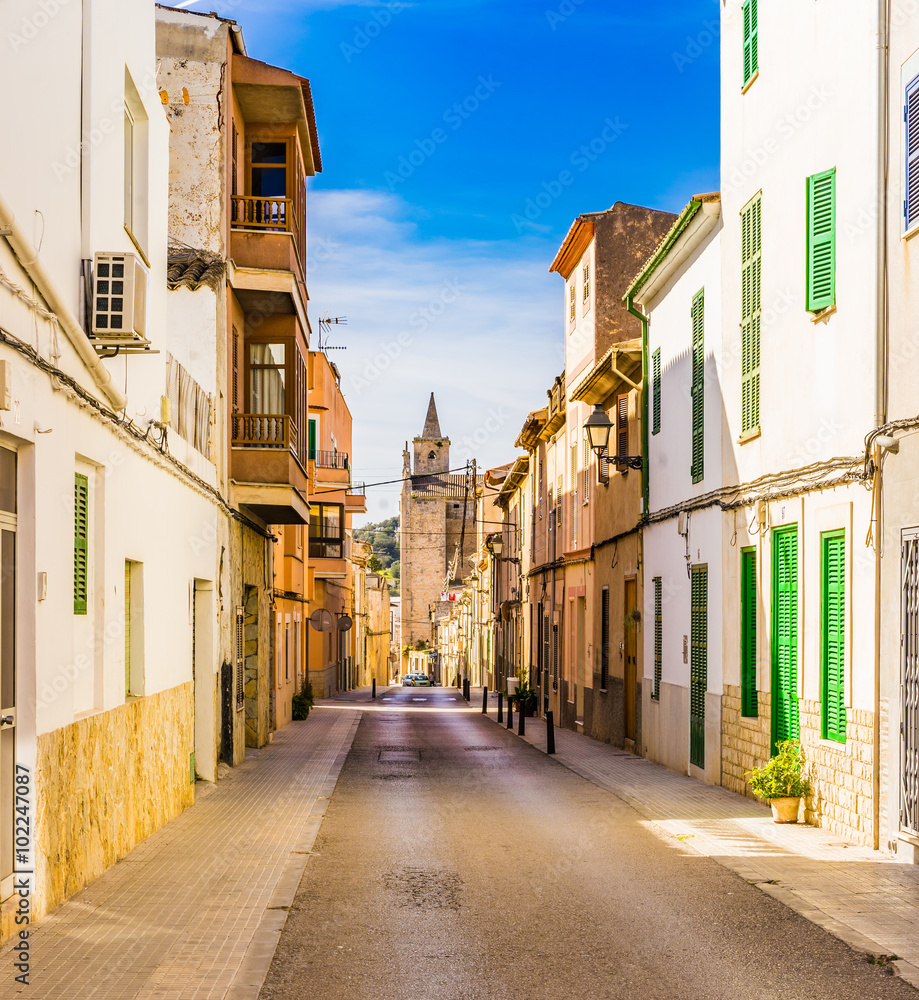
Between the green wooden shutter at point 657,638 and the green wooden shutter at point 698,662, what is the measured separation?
1.95 meters

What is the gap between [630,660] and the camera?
21.2 m

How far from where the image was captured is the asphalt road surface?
631 centimetres

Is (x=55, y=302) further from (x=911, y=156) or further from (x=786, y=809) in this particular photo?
(x=786, y=809)

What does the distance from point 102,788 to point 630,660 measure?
528 inches

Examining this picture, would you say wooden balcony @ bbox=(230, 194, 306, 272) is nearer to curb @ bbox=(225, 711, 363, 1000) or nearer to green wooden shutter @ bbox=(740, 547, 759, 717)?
green wooden shutter @ bbox=(740, 547, 759, 717)

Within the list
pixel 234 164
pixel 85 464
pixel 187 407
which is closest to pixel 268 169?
pixel 234 164

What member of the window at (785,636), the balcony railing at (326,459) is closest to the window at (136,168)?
Answer: the window at (785,636)

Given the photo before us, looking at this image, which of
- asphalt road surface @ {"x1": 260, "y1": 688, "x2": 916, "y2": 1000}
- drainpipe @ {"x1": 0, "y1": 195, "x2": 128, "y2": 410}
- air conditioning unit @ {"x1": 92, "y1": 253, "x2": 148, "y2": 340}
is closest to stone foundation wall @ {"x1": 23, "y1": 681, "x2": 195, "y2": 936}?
asphalt road surface @ {"x1": 260, "y1": 688, "x2": 916, "y2": 1000}

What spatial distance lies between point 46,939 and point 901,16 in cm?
970

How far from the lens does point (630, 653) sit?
69.5 ft

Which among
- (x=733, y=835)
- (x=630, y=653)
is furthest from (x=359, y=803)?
(x=630, y=653)

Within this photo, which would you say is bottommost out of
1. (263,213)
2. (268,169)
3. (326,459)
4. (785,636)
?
(785,636)

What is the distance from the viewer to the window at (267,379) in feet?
62.7

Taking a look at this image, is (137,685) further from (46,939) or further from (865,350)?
(865,350)
